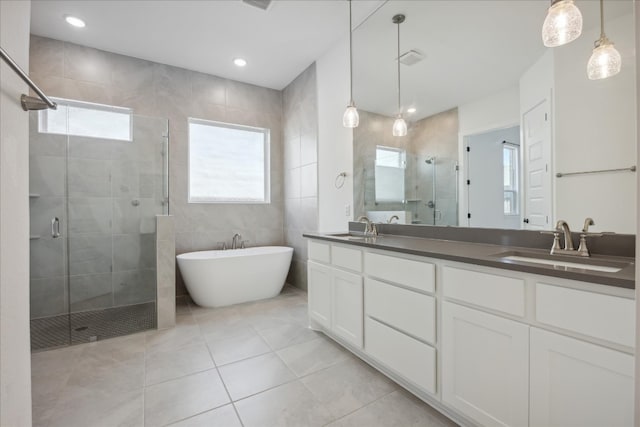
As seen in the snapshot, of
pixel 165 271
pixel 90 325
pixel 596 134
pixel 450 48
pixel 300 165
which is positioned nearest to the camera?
pixel 596 134

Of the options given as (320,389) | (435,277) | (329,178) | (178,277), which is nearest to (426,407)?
(320,389)

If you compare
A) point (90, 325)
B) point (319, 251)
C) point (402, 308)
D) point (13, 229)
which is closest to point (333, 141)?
point (319, 251)

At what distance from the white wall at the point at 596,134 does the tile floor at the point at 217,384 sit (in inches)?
51.4

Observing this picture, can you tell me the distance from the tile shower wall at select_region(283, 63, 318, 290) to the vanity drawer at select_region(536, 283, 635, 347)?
255 centimetres

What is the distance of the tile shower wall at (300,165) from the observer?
137 inches

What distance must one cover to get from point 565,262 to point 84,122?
397cm

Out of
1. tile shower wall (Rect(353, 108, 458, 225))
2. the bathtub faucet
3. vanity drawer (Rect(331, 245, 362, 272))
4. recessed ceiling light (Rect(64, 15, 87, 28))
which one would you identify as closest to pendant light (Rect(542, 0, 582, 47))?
tile shower wall (Rect(353, 108, 458, 225))

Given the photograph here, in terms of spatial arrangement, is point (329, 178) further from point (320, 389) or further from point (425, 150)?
point (320, 389)

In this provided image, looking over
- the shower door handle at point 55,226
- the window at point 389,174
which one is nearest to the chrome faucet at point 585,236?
the window at point 389,174

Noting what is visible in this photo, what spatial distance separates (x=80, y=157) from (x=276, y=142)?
2275mm

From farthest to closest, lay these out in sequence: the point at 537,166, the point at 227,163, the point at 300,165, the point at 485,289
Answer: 1. the point at 227,163
2. the point at 300,165
3. the point at 537,166
4. the point at 485,289

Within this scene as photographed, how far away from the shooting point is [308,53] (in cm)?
325

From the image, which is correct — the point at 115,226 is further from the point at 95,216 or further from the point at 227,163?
the point at 227,163

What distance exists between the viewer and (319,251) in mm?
2359
